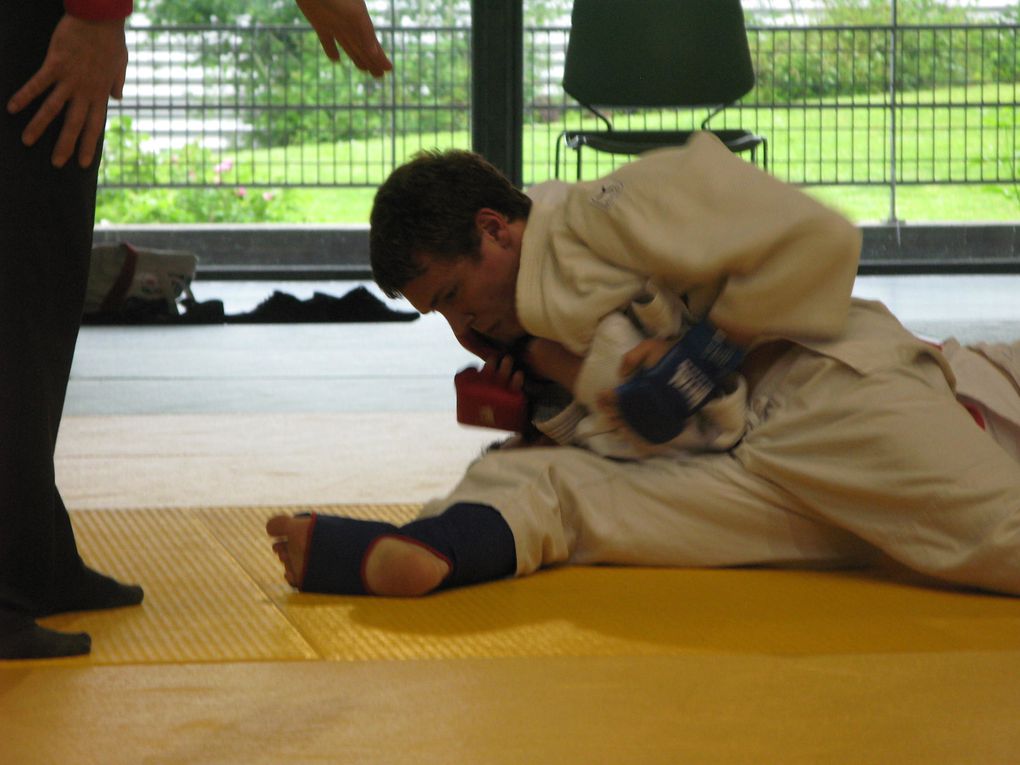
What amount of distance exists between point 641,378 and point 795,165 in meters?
5.20

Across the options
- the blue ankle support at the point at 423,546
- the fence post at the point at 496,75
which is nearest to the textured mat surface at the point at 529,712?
the blue ankle support at the point at 423,546

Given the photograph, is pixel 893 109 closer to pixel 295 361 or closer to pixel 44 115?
pixel 295 361

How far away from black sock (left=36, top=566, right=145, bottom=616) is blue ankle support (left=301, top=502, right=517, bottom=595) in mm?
176

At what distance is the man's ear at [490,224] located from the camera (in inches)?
68.6

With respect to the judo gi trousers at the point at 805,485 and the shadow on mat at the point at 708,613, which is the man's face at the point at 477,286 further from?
the shadow on mat at the point at 708,613

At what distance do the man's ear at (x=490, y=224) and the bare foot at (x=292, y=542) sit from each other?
0.43 m

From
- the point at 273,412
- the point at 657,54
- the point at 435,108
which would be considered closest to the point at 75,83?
the point at 273,412

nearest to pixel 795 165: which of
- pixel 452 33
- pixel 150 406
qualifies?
pixel 452 33

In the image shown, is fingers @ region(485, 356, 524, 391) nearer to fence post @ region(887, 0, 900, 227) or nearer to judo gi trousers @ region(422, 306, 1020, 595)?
judo gi trousers @ region(422, 306, 1020, 595)

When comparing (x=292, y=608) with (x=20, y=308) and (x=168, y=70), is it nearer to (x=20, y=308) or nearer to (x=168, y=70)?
(x=20, y=308)

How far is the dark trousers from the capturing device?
49.9 inches

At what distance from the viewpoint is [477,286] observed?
173 centimetres

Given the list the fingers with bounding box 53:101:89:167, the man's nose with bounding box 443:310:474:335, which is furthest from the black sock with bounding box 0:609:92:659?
the man's nose with bounding box 443:310:474:335

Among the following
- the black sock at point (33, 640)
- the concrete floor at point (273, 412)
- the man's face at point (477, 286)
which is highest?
the man's face at point (477, 286)
